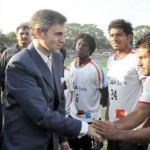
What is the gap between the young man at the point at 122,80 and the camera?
14.2 feet

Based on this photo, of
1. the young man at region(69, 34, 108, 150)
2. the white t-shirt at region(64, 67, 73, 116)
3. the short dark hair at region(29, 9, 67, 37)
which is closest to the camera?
the short dark hair at region(29, 9, 67, 37)

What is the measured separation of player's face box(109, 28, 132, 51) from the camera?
473 cm

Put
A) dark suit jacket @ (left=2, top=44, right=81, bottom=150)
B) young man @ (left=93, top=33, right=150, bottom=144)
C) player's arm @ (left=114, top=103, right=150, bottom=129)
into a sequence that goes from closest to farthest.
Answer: dark suit jacket @ (left=2, top=44, right=81, bottom=150), young man @ (left=93, top=33, right=150, bottom=144), player's arm @ (left=114, top=103, right=150, bottom=129)

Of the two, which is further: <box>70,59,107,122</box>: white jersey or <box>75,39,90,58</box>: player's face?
<box>75,39,90,58</box>: player's face

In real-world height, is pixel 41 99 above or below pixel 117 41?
below

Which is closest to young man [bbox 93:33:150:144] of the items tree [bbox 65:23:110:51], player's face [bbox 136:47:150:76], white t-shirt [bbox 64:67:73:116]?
player's face [bbox 136:47:150:76]

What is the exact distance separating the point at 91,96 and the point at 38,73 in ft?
8.46

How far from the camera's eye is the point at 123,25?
4941 millimetres

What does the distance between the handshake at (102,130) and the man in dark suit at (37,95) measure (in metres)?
0.16

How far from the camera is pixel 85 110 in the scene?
543 cm

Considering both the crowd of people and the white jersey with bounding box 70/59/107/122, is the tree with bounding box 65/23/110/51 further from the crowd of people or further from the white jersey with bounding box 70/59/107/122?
the crowd of people

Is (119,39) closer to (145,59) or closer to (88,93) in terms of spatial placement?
(88,93)

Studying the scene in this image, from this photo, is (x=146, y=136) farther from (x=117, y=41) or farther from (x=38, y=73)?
(x=117, y=41)

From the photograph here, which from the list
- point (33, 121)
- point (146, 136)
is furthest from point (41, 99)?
point (146, 136)
